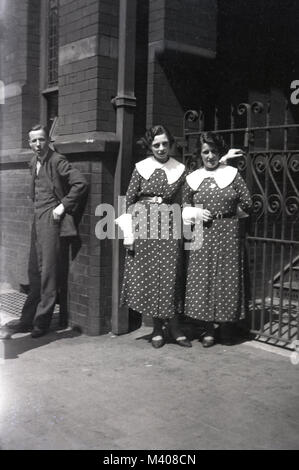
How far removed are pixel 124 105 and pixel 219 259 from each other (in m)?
1.73

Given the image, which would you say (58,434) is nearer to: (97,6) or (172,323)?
(172,323)

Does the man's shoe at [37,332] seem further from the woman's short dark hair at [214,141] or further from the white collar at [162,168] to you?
the woman's short dark hair at [214,141]

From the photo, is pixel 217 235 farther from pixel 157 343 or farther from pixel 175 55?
pixel 175 55

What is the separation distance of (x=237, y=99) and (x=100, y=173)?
7.73 feet

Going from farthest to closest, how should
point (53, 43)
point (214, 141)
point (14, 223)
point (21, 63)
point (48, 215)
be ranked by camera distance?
point (14, 223) → point (21, 63) → point (53, 43) → point (48, 215) → point (214, 141)

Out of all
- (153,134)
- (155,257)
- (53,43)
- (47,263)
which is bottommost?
(47,263)

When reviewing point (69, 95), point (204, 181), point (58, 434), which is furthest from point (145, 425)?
point (69, 95)

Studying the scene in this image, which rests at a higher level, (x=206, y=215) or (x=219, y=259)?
(x=206, y=215)

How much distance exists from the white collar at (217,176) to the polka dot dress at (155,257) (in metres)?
0.11

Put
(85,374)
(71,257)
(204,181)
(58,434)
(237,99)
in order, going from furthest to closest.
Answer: (237,99) < (71,257) < (204,181) < (85,374) < (58,434)

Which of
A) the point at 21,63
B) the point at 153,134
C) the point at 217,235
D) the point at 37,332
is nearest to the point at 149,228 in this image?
the point at 217,235

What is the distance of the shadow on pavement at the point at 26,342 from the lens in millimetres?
4824

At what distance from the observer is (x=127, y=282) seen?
509 cm

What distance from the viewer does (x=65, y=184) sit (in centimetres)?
550
